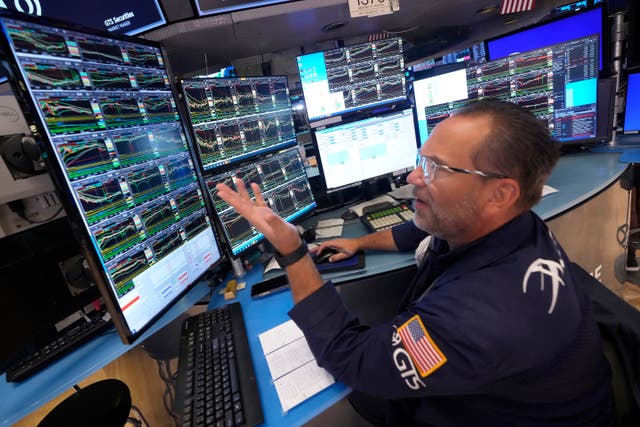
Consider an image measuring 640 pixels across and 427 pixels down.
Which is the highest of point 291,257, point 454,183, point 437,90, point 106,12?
point 106,12

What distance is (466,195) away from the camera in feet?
2.67

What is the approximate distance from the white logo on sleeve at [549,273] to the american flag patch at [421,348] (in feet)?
0.76

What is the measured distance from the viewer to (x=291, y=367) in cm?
80

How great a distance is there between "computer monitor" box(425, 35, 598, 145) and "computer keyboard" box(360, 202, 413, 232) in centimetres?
65

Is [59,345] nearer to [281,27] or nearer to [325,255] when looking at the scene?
[325,255]

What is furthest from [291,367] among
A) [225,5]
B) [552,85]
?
[552,85]

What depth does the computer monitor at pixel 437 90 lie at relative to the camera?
1.87 m

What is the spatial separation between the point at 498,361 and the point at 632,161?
1.88 m

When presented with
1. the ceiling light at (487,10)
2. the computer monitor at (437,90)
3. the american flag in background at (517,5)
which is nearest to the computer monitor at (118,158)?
the computer monitor at (437,90)

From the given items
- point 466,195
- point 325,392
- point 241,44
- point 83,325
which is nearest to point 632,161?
point 466,195

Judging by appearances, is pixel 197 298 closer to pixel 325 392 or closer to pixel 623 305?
pixel 325 392

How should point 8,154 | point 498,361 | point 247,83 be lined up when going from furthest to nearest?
point 247,83 → point 8,154 → point 498,361

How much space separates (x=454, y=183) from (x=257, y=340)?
77 centimetres

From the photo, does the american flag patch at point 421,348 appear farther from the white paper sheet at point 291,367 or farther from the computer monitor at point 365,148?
the computer monitor at point 365,148
